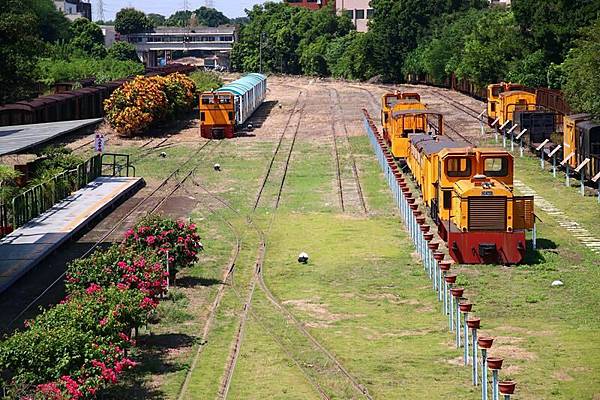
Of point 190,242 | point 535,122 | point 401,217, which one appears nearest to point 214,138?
point 535,122

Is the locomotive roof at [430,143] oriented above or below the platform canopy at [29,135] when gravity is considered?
below

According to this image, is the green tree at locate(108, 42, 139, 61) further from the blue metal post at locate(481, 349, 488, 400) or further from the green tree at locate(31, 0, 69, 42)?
the blue metal post at locate(481, 349, 488, 400)

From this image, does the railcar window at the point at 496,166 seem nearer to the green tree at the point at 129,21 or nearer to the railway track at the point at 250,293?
the railway track at the point at 250,293

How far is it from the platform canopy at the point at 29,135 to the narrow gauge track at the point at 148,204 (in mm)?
3156

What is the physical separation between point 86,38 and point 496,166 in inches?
4265

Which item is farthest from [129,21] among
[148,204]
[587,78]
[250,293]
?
[250,293]

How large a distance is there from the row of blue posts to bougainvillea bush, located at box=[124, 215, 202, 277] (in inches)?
215

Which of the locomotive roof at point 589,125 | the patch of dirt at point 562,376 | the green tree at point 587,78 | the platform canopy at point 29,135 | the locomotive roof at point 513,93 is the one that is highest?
the green tree at point 587,78

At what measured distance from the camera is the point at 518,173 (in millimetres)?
42625

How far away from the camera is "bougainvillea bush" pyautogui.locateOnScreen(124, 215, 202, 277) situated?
957 inches

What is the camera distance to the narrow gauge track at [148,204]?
78.6 ft

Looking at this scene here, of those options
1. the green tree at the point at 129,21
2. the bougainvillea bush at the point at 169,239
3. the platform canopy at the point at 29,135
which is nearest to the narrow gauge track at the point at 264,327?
the bougainvillea bush at the point at 169,239

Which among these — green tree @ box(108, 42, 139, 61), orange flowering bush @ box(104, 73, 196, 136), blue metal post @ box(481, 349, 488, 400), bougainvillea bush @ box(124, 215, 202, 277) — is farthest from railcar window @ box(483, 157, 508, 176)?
green tree @ box(108, 42, 139, 61)

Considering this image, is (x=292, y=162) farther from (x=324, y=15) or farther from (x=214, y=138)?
(x=324, y=15)
